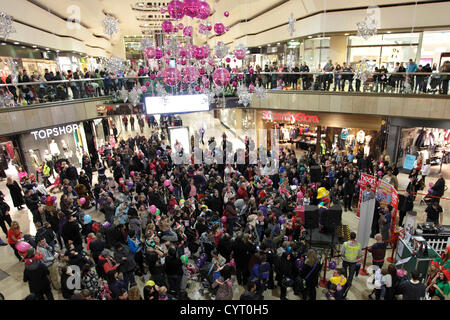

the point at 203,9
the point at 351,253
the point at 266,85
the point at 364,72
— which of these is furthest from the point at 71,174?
the point at 364,72

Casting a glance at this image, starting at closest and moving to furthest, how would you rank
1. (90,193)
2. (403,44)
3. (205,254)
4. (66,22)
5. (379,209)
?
(205,254)
(379,209)
(90,193)
(403,44)
(66,22)

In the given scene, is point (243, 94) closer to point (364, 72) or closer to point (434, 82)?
point (364, 72)

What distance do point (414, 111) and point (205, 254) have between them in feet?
34.1

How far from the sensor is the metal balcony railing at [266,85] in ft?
36.2

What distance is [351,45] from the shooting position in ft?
53.9

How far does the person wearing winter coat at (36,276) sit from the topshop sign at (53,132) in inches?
351

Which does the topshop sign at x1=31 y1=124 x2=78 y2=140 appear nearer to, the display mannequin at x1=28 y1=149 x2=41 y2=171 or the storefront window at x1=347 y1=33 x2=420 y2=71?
the display mannequin at x1=28 y1=149 x2=41 y2=171

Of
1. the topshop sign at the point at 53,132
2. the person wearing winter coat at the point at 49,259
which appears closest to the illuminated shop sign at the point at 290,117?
the topshop sign at the point at 53,132

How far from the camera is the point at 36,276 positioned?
217 inches

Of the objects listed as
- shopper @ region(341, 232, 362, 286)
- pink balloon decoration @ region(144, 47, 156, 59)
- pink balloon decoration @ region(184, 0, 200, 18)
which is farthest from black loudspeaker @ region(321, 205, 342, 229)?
pink balloon decoration @ region(144, 47, 156, 59)

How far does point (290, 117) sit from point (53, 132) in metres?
11.9

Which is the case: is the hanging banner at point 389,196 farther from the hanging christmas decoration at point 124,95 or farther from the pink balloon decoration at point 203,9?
the hanging christmas decoration at point 124,95
